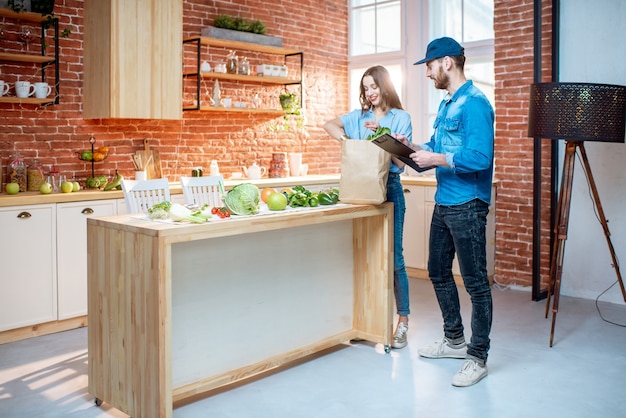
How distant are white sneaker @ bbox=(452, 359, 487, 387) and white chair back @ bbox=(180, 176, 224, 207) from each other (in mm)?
1984

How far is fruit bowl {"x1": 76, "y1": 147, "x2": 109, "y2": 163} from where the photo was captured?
17.9 ft

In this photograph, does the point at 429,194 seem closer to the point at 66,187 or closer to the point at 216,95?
the point at 216,95

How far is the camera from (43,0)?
16.7 ft

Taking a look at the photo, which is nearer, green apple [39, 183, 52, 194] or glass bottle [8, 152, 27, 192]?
green apple [39, 183, 52, 194]

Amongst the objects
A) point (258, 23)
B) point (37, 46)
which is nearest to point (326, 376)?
point (37, 46)

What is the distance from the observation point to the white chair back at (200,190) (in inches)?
187

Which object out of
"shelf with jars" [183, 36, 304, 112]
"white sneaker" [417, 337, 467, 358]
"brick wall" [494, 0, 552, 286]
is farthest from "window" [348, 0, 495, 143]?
"white sneaker" [417, 337, 467, 358]

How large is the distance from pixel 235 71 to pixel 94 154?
1679mm

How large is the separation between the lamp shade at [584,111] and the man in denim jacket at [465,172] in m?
1.14

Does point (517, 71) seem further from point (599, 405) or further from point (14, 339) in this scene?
point (14, 339)

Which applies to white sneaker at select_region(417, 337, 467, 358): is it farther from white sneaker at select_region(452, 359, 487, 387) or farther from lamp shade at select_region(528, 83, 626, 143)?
lamp shade at select_region(528, 83, 626, 143)

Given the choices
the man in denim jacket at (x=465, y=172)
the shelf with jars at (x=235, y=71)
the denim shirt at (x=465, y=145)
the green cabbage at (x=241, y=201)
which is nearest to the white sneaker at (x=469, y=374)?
the man in denim jacket at (x=465, y=172)

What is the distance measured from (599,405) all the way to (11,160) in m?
4.32

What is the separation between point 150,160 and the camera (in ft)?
19.6
